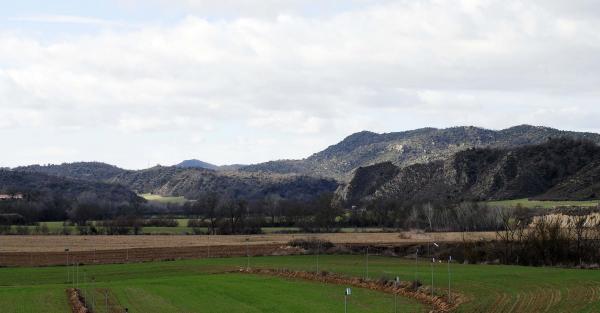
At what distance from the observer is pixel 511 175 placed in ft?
574

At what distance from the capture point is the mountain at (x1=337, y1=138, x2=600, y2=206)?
6442 inches

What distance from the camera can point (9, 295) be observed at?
51.2 meters

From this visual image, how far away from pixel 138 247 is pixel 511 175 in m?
104

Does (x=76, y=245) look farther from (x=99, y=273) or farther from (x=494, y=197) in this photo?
(x=494, y=197)

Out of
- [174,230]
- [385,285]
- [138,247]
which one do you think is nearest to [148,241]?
[138,247]

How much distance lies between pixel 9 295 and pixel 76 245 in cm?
4683

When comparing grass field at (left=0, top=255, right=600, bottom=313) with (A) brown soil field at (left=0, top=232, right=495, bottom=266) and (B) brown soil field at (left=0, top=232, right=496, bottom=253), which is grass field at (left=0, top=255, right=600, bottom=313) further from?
(B) brown soil field at (left=0, top=232, right=496, bottom=253)

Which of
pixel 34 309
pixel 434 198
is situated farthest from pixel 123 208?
pixel 34 309

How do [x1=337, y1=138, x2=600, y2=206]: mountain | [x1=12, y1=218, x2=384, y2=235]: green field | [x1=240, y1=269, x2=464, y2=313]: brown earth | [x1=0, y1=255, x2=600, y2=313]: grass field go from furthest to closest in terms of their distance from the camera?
[x1=337, y1=138, x2=600, y2=206]: mountain < [x1=12, y1=218, x2=384, y2=235]: green field < [x1=240, y1=269, x2=464, y2=313]: brown earth < [x1=0, y1=255, x2=600, y2=313]: grass field

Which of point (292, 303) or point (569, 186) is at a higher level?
point (569, 186)

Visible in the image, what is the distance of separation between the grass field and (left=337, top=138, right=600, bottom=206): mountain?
9966 centimetres

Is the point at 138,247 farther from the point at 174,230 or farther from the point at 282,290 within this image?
the point at 282,290

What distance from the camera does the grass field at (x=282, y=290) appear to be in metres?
40.4

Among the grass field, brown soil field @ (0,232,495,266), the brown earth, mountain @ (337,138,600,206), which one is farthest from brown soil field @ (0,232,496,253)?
mountain @ (337,138,600,206)
